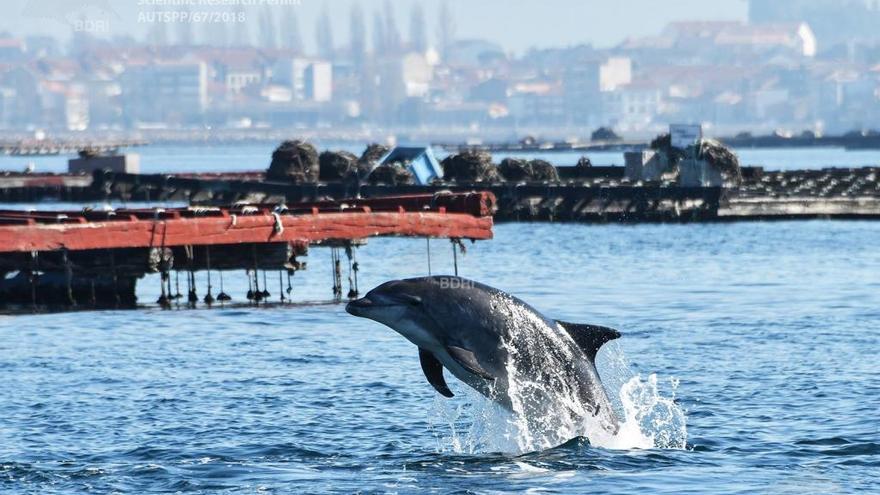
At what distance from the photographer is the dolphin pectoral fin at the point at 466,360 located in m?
15.5

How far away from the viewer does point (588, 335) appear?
16.4 m

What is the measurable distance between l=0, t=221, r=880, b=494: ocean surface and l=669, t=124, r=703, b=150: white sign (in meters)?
23.7

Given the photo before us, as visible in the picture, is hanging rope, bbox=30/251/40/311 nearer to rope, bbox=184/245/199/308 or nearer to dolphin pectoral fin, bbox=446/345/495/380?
rope, bbox=184/245/199/308

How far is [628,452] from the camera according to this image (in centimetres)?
1834

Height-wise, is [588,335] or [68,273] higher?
[588,335]

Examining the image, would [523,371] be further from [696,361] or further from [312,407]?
[696,361]

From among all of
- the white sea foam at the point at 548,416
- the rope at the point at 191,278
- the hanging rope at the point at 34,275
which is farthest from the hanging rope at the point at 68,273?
the white sea foam at the point at 548,416

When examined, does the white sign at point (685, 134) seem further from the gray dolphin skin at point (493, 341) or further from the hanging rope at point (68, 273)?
the gray dolphin skin at point (493, 341)

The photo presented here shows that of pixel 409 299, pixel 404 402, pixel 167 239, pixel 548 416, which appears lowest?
pixel 404 402

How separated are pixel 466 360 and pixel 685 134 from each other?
51133 millimetres

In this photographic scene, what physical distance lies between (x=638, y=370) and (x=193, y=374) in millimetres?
6361

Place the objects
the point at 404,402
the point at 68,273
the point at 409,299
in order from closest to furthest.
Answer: the point at 409,299 < the point at 404,402 < the point at 68,273

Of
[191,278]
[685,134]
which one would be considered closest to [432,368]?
[191,278]

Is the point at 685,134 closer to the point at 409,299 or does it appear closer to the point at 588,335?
the point at 588,335
